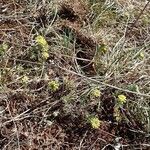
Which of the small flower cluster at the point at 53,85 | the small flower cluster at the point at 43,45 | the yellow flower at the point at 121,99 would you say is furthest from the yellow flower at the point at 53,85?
the yellow flower at the point at 121,99

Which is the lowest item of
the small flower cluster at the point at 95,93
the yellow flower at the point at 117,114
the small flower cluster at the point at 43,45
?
the yellow flower at the point at 117,114

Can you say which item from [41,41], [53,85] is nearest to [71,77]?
[53,85]

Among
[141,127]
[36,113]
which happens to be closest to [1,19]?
[36,113]

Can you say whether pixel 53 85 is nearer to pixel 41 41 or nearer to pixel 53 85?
pixel 53 85

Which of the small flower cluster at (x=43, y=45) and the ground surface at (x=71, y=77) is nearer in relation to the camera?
the ground surface at (x=71, y=77)

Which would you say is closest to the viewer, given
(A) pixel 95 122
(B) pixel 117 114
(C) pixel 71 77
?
(A) pixel 95 122

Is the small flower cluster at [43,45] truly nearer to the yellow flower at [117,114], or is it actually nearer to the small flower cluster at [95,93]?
the small flower cluster at [95,93]

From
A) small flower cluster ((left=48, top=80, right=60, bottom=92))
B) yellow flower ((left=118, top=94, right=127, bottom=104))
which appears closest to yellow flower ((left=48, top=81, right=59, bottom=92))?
small flower cluster ((left=48, top=80, right=60, bottom=92))

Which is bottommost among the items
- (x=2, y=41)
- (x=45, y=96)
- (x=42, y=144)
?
(x=42, y=144)

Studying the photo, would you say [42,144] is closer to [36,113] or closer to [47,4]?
[36,113]
